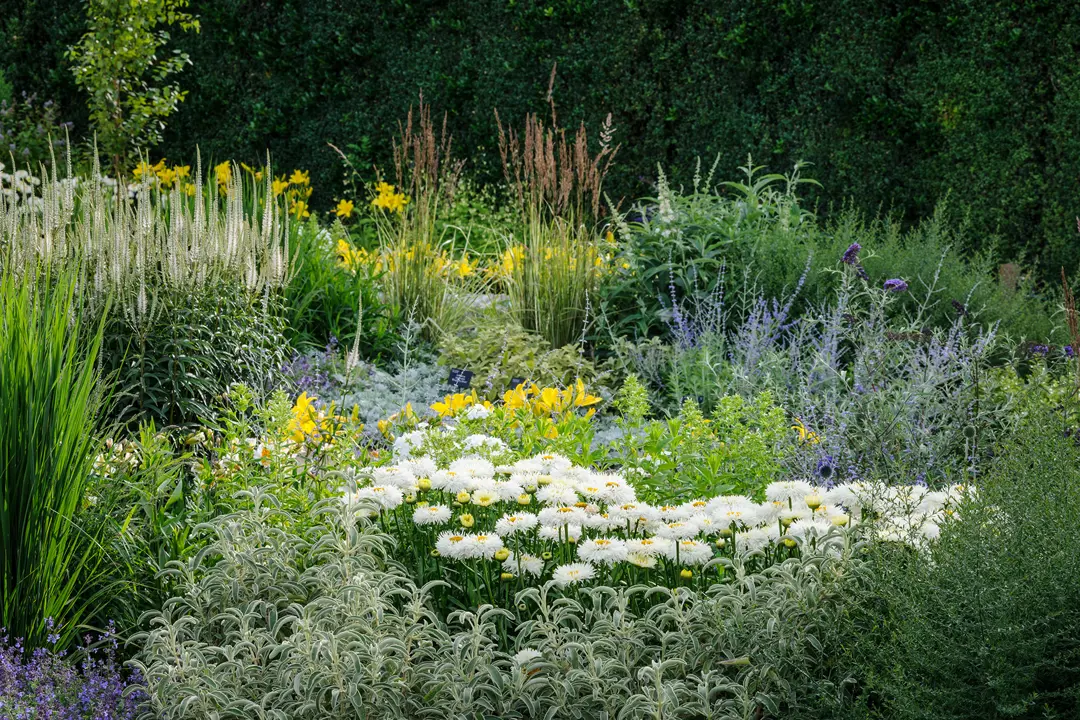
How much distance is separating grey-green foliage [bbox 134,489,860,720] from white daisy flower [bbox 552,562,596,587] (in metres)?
0.06

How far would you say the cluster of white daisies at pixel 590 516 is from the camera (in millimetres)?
2643

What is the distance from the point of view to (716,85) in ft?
27.4

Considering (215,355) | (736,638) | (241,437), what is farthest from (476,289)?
(736,638)

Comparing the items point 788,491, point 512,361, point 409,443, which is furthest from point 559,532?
point 512,361

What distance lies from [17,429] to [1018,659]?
8.22 feet

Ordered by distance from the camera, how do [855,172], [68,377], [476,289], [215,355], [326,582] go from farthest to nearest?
[855,172], [476,289], [215,355], [68,377], [326,582]

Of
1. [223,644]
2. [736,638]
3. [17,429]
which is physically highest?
[17,429]

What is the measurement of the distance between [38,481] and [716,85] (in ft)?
21.9

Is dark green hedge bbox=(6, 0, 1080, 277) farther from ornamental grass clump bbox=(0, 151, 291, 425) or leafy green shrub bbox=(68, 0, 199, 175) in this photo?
ornamental grass clump bbox=(0, 151, 291, 425)

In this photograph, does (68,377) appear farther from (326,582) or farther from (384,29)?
(384,29)

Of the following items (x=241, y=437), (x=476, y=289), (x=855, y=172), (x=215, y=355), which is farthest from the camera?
(x=855, y=172)

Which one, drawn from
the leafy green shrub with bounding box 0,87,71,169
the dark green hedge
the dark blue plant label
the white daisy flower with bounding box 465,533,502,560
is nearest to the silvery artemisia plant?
the dark blue plant label

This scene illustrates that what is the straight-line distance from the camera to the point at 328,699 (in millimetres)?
2320

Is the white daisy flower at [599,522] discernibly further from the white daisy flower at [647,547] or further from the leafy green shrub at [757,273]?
the leafy green shrub at [757,273]
